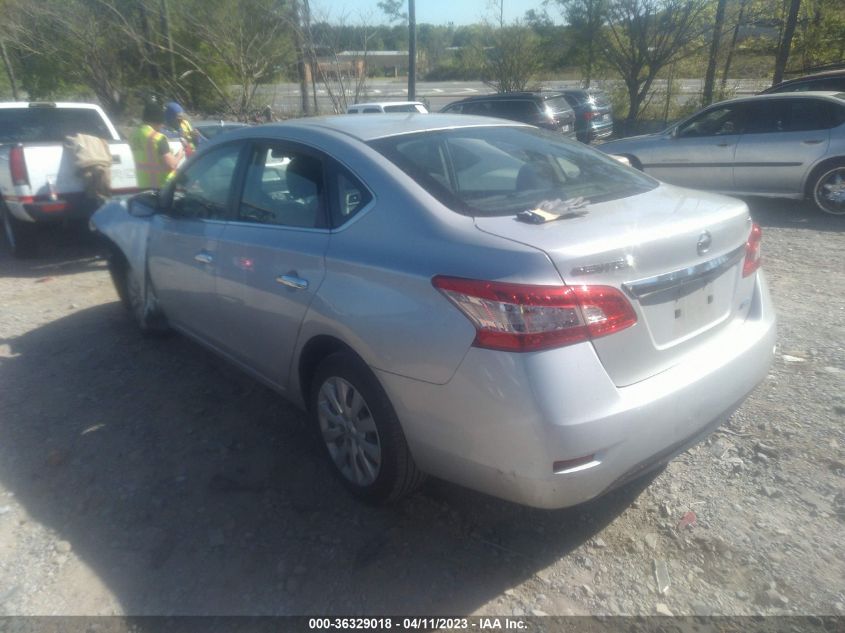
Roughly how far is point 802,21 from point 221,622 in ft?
65.4

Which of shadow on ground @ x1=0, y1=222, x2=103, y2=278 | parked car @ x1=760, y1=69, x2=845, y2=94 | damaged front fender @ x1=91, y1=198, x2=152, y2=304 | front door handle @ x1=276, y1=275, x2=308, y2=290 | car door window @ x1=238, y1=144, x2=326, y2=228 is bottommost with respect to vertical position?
shadow on ground @ x1=0, y1=222, x2=103, y2=278

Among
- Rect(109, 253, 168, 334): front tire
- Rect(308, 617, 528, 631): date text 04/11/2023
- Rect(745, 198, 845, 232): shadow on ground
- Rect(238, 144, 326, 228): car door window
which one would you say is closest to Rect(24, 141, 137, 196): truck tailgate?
Rect(109, 253, 168, 334): front tire

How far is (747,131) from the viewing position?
29.8ft

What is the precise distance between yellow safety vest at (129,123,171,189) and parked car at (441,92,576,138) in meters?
8.81

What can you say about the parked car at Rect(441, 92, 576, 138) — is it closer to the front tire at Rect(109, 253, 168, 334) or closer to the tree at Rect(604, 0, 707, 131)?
the tree at Rect(604, 0, 707, 131)

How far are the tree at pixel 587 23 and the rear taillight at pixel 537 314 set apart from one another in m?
17.9

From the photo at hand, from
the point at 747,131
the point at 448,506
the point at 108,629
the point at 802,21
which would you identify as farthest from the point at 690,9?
the point at 108,629

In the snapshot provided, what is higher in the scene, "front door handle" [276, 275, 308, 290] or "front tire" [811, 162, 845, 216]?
"front door handle" [276, 275, 308, 290]

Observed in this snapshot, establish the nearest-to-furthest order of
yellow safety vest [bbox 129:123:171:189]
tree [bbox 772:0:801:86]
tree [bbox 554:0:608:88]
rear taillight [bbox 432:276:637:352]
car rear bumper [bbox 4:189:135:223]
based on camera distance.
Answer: rear taillight [bbox 432:276:637:352] < car rear bumper [bbox 4:189:135:223] < yellow safety vest [bbox 129:123:171:189] < tree [bbox 772:0:801:86] < tree [bbox 554:0:608:88]

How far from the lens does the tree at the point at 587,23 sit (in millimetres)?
18619

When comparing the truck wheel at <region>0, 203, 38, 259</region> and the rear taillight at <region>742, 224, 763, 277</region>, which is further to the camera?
the truck wheel at <region>0, 203, 38, 259</region>

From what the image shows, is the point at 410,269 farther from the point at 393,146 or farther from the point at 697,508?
the point at 697,508

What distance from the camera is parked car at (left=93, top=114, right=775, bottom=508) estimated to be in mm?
2277

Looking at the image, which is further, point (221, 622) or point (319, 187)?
point (319, 187)
